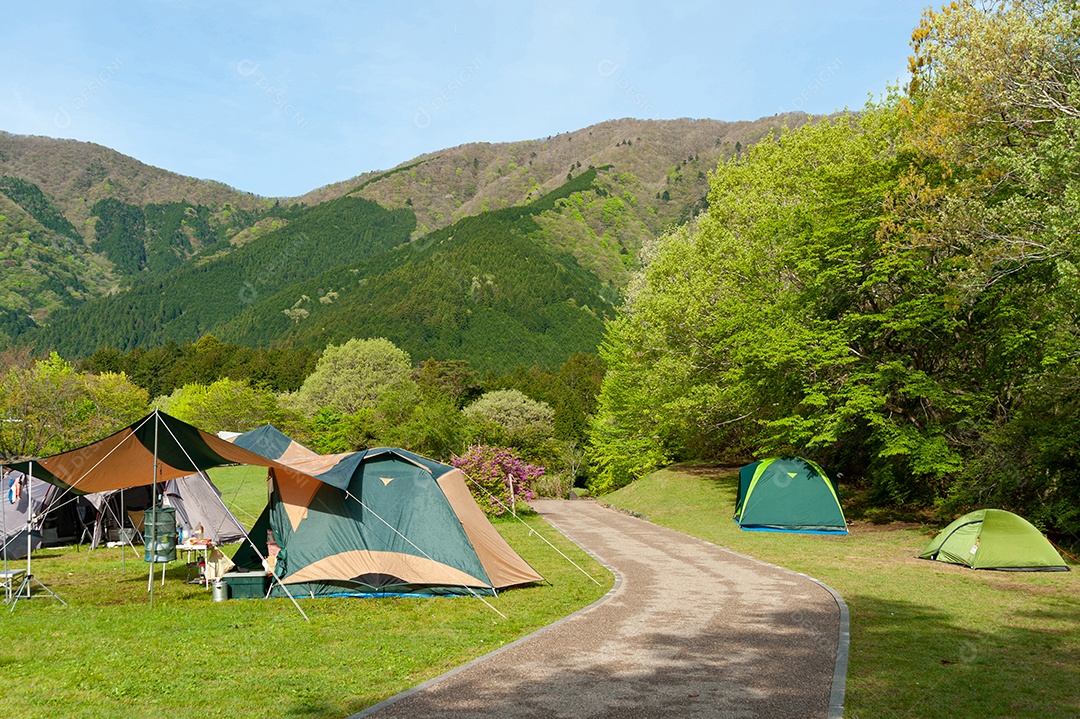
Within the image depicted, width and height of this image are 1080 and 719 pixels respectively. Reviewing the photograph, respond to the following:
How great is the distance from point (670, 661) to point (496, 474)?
18.1 meters

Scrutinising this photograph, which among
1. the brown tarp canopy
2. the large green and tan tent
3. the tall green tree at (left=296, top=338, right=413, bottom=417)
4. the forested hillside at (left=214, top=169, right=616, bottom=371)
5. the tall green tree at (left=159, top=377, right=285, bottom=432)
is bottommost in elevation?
the large green and tan tent

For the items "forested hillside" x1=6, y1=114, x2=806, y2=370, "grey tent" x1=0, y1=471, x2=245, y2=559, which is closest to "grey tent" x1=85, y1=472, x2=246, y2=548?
"grey tent" x1=0, y1=471, x2=245, y2=559

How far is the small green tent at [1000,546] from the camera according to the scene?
14.7 m

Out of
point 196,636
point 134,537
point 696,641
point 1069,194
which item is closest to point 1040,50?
point 1069,194

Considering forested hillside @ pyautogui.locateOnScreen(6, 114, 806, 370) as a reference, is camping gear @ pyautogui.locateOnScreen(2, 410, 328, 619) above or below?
below

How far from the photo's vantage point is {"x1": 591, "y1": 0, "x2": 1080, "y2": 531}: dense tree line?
54.7 ft

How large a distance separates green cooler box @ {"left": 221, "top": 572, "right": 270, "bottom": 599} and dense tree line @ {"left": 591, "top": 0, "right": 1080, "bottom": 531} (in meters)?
16.0

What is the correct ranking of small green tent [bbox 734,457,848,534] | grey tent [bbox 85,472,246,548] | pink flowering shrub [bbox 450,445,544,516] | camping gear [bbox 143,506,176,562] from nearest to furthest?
camping gear [bbox 143,506,176,562]
grey tent [bbox 85,472,246,548]
small green tent [bbox 734,457,848,534]
pink flowering shrub [bbox 450,445,544,516]

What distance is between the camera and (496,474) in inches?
1005

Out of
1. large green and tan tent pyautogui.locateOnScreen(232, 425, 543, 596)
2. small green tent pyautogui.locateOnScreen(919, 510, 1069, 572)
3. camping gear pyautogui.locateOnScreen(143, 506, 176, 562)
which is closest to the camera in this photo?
camping gear pyautogui.locateOnScreen(143, 506, 176, 562)

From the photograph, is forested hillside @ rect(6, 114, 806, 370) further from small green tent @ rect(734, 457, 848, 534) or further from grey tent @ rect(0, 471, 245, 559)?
grey tent @ rect(0, 471, 245, 559)

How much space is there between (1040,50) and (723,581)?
44.2ft

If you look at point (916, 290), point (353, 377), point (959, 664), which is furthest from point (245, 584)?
point (353, 377)

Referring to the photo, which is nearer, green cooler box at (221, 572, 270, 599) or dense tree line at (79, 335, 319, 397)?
green cooler box at (221, 572, 270, 599)
